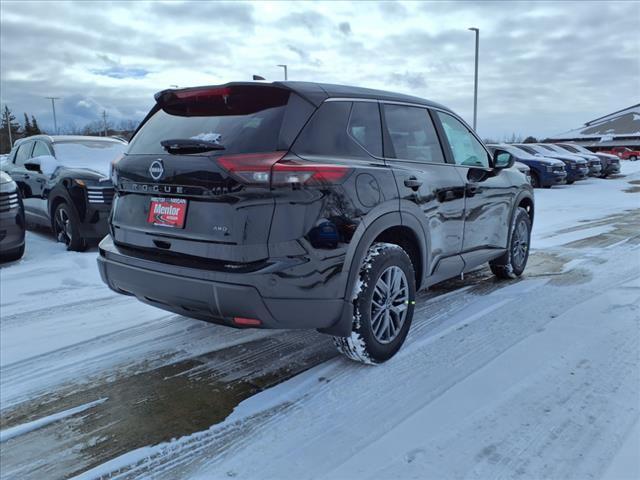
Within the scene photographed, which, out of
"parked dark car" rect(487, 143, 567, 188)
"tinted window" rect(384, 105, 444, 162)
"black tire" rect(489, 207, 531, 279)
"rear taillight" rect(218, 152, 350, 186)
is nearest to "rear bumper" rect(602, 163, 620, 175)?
"parked dark car" rect(487, 143, 567, 188)

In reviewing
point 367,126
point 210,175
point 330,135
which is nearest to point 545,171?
point 367,126

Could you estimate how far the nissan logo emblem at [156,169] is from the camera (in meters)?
3.06

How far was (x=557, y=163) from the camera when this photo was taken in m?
17.6

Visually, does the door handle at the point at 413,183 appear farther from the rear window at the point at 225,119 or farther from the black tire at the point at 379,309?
the rear window at the point at 225,119

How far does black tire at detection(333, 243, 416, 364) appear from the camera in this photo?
3.16 metres

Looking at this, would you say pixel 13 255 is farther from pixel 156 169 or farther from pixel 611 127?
pixel 611 127

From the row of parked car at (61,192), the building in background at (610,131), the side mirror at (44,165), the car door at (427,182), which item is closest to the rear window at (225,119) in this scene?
the car door at (427,182)

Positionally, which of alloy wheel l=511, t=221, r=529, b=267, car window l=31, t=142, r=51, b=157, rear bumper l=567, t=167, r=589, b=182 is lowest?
alloy wheel l=511, t=221, r=529, b=267

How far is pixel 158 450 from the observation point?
8.35 feet

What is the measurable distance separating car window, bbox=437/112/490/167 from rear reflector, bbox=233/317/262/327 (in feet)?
7.64

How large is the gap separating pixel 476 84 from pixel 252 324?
86.4 ft

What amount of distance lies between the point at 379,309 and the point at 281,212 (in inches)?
40.2

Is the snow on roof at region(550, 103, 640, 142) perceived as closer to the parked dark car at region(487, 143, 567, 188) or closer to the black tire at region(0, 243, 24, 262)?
the parked dark car at region(487, 143, 567, 188)

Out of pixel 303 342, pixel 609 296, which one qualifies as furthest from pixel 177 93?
pixel 609 296
